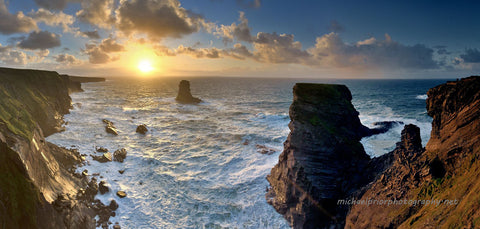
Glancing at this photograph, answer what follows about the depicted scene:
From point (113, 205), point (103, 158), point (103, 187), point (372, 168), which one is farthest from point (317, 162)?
point (103, 158)

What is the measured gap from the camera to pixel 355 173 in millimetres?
19234

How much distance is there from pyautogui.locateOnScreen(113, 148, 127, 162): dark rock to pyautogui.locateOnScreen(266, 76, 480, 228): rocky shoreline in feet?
69.0

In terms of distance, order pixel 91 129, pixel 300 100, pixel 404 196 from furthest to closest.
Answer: pixel 91 129 < pixel 300 100 < pixel 404 196

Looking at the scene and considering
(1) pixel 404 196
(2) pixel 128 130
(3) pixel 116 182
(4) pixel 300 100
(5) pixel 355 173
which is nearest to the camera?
(1) pixel 404 196

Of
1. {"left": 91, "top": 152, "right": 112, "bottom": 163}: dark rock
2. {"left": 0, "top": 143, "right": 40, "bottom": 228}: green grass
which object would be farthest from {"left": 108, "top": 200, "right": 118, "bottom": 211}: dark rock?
{"left": 91, "top": 152, "right": 112, "bottom": 163}: dark rock

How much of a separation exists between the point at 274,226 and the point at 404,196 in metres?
11.4

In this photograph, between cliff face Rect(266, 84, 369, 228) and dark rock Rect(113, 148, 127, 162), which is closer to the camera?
cliff face Rect(266, 84, 369, 228)

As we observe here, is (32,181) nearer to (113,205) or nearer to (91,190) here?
(113,205)

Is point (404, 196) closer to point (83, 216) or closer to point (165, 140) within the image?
point (83, 216)

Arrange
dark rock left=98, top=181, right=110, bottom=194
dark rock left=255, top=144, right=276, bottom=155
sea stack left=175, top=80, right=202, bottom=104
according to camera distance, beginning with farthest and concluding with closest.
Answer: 1. sea stack left=175, top=80, right=202, bottom=104
2. dark rock left=255, top=144, right=276, bottom=155
3. dark rock left=98, top=181, right=110, bottom=194

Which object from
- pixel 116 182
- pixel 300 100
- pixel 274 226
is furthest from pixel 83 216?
pixel 300 100

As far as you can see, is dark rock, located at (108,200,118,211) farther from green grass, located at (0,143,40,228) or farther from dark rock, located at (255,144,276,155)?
dark rock, located at (255,144,276,155)

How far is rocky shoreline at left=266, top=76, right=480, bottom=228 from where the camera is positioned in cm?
1054

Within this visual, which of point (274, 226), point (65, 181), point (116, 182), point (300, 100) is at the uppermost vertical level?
point (300, 100)
